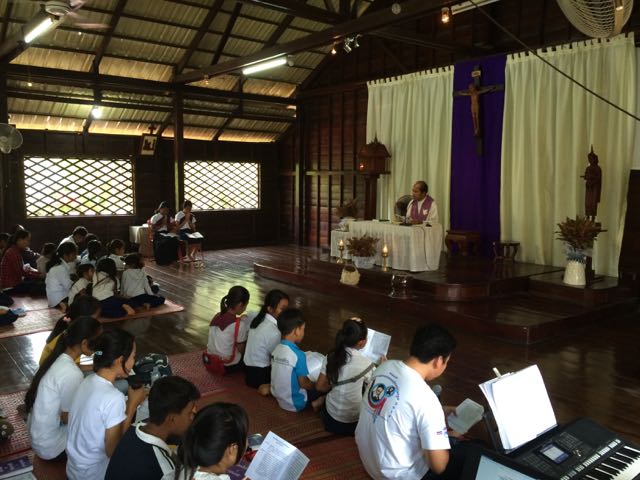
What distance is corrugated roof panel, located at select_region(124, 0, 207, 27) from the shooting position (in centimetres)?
797

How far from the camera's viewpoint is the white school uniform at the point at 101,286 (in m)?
5.25

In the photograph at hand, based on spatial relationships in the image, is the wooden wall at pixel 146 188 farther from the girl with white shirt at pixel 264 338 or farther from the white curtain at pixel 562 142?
the girl with white shirt at pixel 264 338

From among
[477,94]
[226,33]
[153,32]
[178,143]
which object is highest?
[226,33]

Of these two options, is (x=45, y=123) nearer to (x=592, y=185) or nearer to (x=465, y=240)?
(x=465, y=240)

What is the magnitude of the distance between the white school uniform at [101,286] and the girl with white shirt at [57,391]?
2.70 meters

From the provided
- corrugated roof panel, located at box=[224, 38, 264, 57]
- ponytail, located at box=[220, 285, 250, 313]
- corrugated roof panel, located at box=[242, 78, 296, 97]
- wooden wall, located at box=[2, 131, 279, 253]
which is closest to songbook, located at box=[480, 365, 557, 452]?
ponytail, located at box=[220, 285, 250, 313]

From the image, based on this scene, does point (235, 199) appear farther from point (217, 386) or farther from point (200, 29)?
point (217, 386)

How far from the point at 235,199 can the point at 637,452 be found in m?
10.5

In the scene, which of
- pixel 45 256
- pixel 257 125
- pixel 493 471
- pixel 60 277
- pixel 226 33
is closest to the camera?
pixel 493 471

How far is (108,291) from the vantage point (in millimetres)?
5363

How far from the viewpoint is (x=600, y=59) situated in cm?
632

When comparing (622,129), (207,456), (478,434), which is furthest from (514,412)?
(622,129)

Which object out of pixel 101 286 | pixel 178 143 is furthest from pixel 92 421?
pixel 178 143

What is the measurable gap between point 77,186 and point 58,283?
4670 mm
